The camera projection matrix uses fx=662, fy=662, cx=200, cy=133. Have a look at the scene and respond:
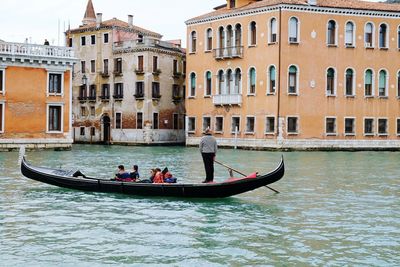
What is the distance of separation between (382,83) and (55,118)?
15.1m

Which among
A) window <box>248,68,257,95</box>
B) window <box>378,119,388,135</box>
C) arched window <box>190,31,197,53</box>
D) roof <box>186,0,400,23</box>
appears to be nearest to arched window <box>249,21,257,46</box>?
roof <box>186,0,400,23</box>

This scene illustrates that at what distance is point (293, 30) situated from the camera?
97.6 ft

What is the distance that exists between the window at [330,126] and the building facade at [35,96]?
1154 cm

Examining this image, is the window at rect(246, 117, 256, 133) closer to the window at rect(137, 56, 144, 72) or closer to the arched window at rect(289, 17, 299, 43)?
the arched window at rect(289, 17, 299, 43)

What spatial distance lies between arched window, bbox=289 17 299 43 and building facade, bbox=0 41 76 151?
32.0 ft

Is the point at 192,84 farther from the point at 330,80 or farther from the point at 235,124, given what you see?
the point at 330,80

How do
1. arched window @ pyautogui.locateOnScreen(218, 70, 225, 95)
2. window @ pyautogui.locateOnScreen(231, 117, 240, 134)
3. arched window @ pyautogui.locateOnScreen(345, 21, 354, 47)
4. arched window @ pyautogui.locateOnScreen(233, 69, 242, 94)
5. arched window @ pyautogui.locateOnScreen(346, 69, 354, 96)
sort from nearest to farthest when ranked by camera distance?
arched window @ pyautogui.locateOnScreen(345, 21, 354, 47) → arched window @ pyautogui.locateOnScreen(346, 69, 354, 96) → arched window @ pyautogui.locateOnScreen(233, 69, 242, 94) → window @ pyautogui.locateOnScreen(231, 117, 240, 134) → arched window @ pyautogui.locateOnScreen(218, 70, 225, 95)

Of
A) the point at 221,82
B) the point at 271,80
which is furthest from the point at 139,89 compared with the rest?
the point at 271,80

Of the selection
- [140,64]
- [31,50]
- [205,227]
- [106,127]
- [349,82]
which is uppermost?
[140,64]

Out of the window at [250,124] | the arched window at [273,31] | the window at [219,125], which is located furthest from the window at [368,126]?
the window at [219,125]

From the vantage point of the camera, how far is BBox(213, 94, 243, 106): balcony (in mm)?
31084

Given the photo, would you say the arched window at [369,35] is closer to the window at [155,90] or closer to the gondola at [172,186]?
the window at [155,90]

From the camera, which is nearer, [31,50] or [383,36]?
[31,50]

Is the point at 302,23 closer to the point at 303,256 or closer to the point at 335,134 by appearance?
the point at 335,134
